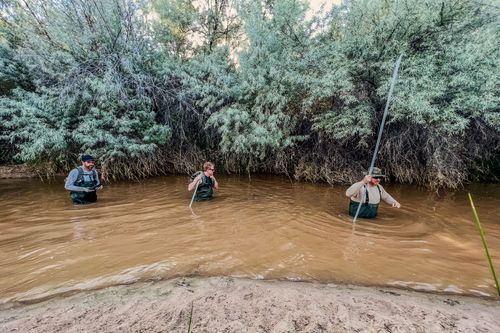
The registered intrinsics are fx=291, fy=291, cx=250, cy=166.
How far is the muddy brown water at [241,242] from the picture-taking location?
3324mm

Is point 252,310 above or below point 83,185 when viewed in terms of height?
below

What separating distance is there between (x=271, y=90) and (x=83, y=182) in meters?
5.15

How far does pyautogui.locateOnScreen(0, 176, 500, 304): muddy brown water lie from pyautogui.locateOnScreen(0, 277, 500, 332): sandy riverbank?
Result: 1.19ft

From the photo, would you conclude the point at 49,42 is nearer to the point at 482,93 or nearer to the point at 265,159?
the point at 265,159

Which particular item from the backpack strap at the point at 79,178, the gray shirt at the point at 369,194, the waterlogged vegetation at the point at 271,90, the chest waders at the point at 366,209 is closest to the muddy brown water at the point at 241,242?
the chest waders at the point at 366,209

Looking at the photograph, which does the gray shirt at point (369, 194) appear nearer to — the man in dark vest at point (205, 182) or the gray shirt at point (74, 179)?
the man in dark vest at point (205, 182)

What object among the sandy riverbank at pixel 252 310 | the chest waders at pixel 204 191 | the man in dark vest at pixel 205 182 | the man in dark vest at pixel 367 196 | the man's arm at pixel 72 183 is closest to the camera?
the sandy riverbank at pixel 252 310

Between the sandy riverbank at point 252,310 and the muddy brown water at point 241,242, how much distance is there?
0.36m

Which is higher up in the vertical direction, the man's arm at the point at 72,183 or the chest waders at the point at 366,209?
the man's arm at the point at 72,183

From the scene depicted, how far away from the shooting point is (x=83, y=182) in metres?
6.32

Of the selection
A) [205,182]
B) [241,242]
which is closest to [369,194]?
[241,242]

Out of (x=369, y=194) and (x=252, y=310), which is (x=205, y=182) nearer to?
(x=369, y=194)

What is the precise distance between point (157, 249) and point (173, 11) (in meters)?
9.84

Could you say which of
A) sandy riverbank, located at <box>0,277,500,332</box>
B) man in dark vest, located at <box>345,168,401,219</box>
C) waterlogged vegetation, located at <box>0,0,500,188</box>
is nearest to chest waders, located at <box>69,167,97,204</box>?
waterlogged vegetation, located at <box>0,0,500,188</box>
